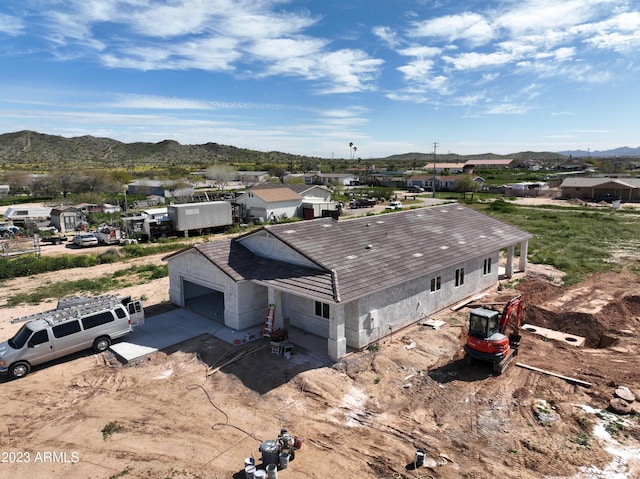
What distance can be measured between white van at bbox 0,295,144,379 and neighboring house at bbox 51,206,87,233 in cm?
3592

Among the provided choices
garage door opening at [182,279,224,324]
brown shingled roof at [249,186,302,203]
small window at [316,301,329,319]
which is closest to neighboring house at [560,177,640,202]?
brown shingled roof at [249,186,302,203]

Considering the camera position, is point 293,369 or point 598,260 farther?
point 598,260

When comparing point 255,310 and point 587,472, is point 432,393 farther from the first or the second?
point 255,310

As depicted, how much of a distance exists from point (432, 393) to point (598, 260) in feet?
79.8

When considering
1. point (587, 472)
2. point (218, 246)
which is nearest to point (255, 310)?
point (218, 246)

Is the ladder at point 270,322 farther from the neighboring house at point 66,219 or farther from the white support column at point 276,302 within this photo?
the neighboring house at point 66,219

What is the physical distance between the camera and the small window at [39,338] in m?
14.5

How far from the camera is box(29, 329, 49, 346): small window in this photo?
47.6ft

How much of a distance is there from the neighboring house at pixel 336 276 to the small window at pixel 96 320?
4.26 meters

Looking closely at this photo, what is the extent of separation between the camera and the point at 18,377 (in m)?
14.4

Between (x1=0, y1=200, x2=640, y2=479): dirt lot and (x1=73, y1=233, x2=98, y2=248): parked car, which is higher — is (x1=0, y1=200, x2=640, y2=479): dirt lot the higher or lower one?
Result: the lower one

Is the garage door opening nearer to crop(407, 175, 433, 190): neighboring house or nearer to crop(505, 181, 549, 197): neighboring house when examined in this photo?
crop(505, 181, 549, 197): neighboring house

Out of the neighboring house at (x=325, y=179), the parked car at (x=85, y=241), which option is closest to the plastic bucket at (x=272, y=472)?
the parked car at (x=85, y=241)

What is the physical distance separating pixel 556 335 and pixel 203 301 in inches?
676
